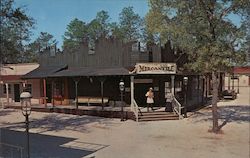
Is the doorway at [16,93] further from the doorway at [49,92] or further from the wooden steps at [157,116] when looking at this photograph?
the wooden steps at [157,116]

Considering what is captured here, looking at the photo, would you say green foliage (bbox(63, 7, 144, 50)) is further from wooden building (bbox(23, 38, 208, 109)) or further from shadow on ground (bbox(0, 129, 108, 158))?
shadow on ground (bbox(0, 129, 108, 158))

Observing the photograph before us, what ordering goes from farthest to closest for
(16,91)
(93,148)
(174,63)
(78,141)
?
1. (16,91)
2. (174,63)
3. (78,141)
4. (93,148)

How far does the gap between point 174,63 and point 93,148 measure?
8.14m

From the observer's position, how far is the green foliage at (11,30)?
10.2m

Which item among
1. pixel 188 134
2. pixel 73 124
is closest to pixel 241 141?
pixel 188 134

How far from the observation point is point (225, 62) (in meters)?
11.7

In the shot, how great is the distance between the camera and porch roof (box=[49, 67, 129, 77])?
17.6 meters

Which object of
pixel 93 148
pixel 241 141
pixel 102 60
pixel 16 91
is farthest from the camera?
pixel 16 91

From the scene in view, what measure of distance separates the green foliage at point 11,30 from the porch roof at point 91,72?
6250 millimetres

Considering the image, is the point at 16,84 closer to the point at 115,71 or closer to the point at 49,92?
the point at 49,92

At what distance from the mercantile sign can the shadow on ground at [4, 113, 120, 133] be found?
281cm

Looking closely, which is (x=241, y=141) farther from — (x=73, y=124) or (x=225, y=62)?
(x=73, y=124)

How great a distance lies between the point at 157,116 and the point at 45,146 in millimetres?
6602

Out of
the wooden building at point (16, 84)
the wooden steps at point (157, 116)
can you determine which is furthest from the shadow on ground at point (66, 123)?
the wooden building at point (16, 84)
